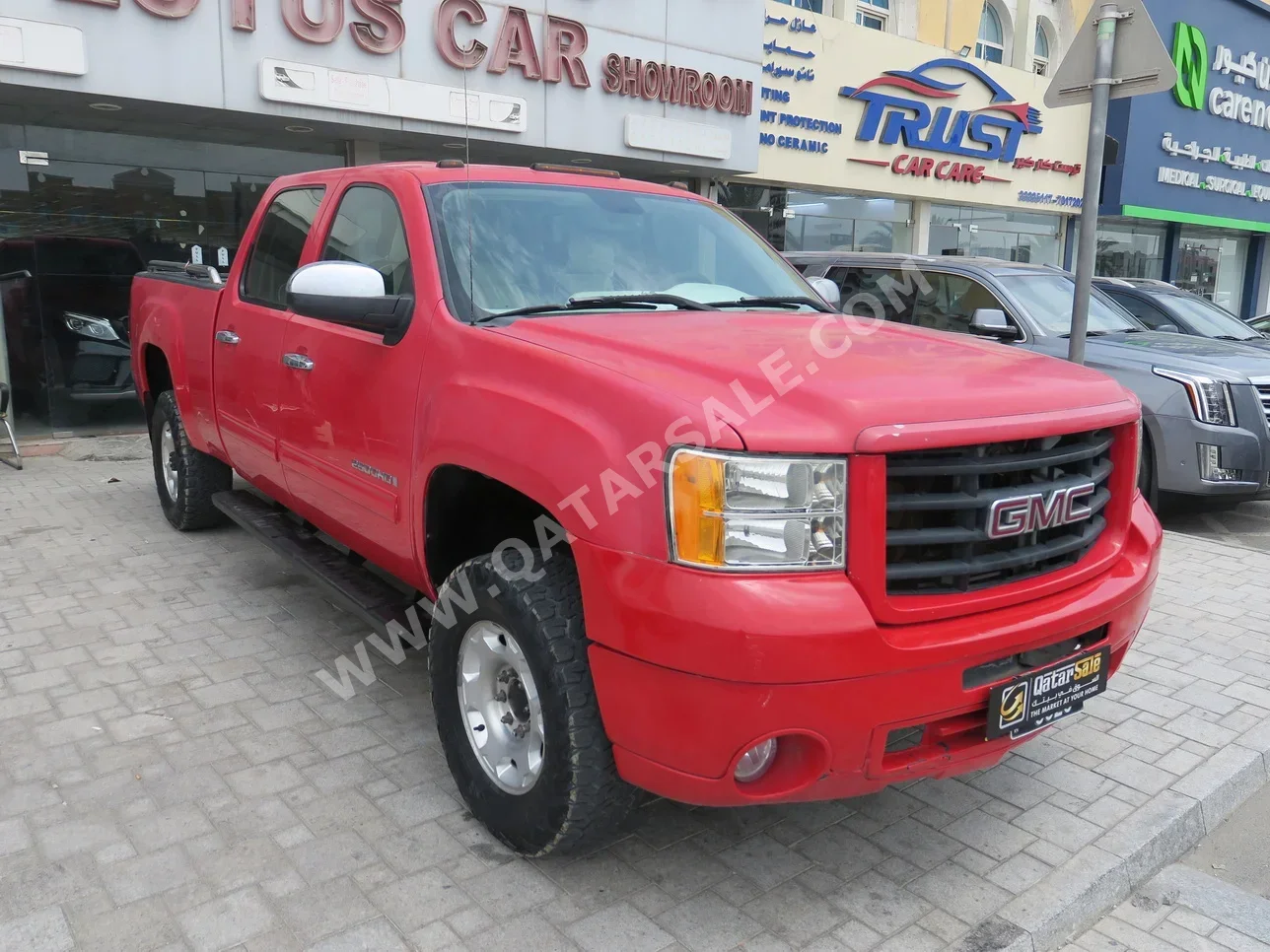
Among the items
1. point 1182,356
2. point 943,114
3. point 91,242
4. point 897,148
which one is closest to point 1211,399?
point 1182,356

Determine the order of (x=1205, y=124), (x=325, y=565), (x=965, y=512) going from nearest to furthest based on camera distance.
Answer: (x=965, y=512) → (x=325, y=565) → (x=1205, y=124)

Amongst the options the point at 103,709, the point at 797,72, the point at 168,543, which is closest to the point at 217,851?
the point at 103,709

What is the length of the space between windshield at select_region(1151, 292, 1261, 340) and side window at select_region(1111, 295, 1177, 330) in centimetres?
9

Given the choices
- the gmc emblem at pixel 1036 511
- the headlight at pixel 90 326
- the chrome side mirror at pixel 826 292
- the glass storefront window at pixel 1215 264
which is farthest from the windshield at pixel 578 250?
the glass storefront window at pixel 1215 264

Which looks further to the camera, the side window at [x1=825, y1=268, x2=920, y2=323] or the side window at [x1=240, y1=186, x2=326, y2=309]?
the side window at [x1=825, y1=268, x2=920, y2=323]

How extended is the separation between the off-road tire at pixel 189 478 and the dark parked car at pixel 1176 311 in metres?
8.06

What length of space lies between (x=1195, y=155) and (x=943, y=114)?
826cm

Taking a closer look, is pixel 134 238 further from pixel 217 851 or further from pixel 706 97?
pixel 217 851

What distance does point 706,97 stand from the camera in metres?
11.9

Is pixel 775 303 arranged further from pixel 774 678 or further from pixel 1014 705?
pixel 774 678

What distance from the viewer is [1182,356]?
7.02m

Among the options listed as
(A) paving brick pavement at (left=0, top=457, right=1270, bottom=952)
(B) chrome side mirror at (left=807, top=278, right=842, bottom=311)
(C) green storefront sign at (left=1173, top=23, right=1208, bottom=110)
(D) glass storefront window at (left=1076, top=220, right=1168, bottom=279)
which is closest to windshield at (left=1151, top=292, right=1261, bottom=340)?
(A) paving brick pavement at (left=0, top=457, right=1270, bottom=952)

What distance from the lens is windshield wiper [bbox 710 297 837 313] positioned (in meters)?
3.54

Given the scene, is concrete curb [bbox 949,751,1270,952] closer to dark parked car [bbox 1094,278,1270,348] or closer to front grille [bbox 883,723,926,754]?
front grille [bbox 883,723,926,754]
